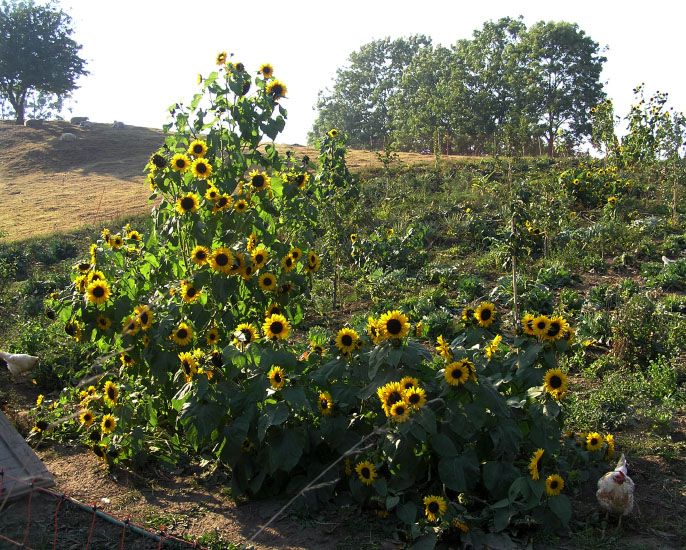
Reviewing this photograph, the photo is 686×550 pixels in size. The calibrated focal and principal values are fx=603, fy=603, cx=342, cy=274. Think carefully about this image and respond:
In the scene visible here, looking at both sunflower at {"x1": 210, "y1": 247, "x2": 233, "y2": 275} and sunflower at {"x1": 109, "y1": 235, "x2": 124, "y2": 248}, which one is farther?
sunflower at {"x1": 109, "y1": 235, "x2": 124, "y2": 248}

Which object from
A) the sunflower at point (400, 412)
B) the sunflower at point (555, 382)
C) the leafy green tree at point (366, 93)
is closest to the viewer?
the sunflower at point (400, 412)

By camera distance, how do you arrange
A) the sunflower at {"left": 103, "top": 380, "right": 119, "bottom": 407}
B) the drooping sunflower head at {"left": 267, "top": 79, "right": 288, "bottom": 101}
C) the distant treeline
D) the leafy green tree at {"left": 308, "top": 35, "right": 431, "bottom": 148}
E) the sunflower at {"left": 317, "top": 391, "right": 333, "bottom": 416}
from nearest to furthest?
the sunflower at {"left": 317, "top": 391, "right": 333, "bottom": 416}, the sunflower at {"left": 103, "top": 380, "right": 119, "bottom": 407}, the drooping sunflower head at {"left": 267, "top": 79, "right": 288, "bottom": 101}, the distant treeline, the leafy green tree at {"left": 308, "top": 35, "right": 431, "bottom": 148}

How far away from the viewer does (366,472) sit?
9.76 feet

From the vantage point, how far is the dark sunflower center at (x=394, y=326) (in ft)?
9.43

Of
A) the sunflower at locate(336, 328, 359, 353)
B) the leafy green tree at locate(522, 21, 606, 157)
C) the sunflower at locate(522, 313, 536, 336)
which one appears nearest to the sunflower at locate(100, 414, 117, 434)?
the sunflower at locate(336, 328, 359, 353)

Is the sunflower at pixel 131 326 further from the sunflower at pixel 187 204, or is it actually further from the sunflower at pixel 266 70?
the sunflower at pixel 266 70

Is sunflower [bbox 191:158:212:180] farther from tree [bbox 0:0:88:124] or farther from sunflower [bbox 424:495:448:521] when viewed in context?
tree [bbox 0:0:88:124]

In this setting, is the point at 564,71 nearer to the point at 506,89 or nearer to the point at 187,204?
the point at 506,89

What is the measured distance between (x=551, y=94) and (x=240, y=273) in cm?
3236

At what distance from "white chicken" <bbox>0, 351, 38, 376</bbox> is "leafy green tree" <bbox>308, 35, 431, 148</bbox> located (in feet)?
125

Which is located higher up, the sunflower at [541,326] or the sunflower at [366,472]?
the sunflower at [541,326]

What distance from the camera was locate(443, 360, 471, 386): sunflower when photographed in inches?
110

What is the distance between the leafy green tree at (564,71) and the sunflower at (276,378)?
102ft

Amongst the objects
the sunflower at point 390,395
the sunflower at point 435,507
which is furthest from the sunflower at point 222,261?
the sunflower at point 435,507
